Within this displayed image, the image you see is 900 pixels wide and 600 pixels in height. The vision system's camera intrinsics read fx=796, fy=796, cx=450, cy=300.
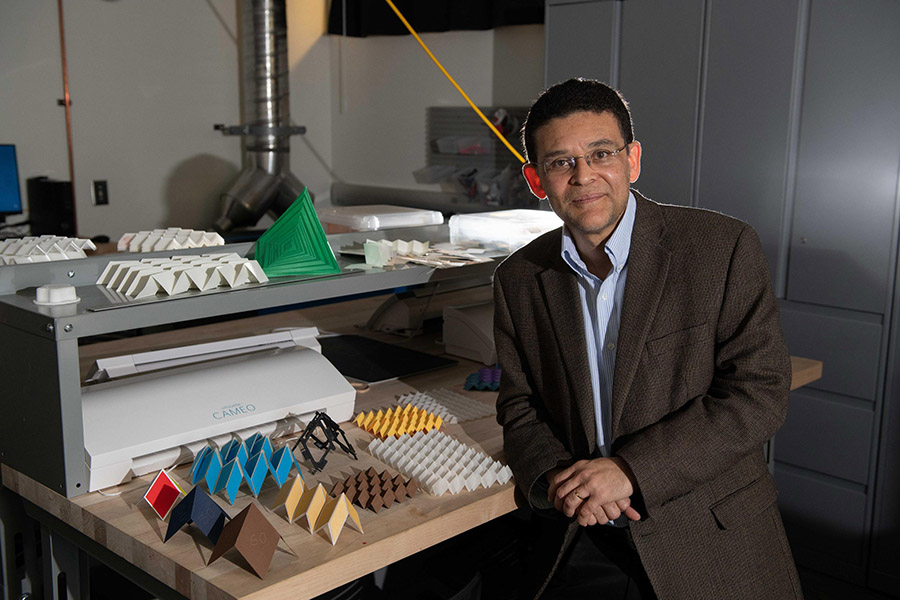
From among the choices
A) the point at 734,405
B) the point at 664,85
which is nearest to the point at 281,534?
the point at 734,405

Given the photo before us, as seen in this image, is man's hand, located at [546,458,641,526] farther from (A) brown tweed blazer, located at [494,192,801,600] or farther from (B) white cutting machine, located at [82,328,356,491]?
(B) white cutting machine, located at [82,328,356,491]

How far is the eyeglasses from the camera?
54.0 inches

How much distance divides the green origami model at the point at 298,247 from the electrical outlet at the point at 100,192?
2.98 m

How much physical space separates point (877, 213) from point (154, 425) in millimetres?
2156

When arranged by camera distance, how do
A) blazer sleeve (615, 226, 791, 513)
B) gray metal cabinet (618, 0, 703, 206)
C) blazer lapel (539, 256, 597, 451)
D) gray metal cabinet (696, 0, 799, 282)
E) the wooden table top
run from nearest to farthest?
the wooden table top
blazer sleeve (615, 226, 791, 513)
blazer lapel (539, 256, 597, 451)
gray metal cabinet (696, 0, 799, 282)
gray metal cabinet (618, 0, 703, 206)

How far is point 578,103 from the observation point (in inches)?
53.9

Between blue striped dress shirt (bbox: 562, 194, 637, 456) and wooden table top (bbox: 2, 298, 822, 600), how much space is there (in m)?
0.22

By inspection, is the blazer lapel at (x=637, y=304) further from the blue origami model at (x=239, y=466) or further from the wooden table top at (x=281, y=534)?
the blue origami model at (x=239, y=466)

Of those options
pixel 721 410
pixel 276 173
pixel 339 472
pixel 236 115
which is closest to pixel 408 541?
pixel 339 472

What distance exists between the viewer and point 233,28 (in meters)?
4.74

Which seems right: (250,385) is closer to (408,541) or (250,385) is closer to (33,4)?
(408,541)

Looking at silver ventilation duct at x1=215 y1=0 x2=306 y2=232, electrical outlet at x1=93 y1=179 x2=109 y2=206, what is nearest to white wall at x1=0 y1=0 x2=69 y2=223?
electrical outlet at x1=93 y1=179 x2=109 y2=206

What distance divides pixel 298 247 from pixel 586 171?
0.64 m

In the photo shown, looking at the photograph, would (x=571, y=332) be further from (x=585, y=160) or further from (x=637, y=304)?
(x=585, y=160)
